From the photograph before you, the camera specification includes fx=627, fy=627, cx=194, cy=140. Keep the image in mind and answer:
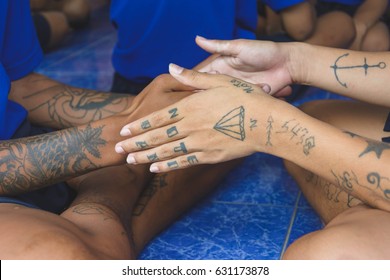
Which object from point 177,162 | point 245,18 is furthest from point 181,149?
point 245,18

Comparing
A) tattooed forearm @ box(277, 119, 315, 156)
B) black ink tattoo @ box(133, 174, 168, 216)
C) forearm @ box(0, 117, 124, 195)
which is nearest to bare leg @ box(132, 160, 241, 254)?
black ink tattoo @ box(133, 174, 168, 216)

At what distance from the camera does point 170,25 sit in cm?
165

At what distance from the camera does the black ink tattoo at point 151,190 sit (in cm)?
138

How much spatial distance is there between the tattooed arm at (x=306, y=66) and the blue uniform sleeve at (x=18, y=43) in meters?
0.46

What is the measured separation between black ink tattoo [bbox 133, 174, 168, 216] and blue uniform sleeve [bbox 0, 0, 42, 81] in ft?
1.38

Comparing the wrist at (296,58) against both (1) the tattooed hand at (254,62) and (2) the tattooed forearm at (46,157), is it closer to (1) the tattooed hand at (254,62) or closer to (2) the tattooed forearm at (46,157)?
(1) the tattooed hand at (254,62)

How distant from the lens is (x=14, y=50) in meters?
1.47

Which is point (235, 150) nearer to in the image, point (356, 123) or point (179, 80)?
point (179, 80)

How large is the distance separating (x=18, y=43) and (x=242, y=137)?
0.66 meters

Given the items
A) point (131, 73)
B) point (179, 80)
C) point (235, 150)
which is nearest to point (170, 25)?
point (131, 73)

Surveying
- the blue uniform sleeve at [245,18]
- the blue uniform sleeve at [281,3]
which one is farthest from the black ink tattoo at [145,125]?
the blue uniform sleeve at [281,3]

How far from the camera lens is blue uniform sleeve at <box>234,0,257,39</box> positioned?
1699mm
